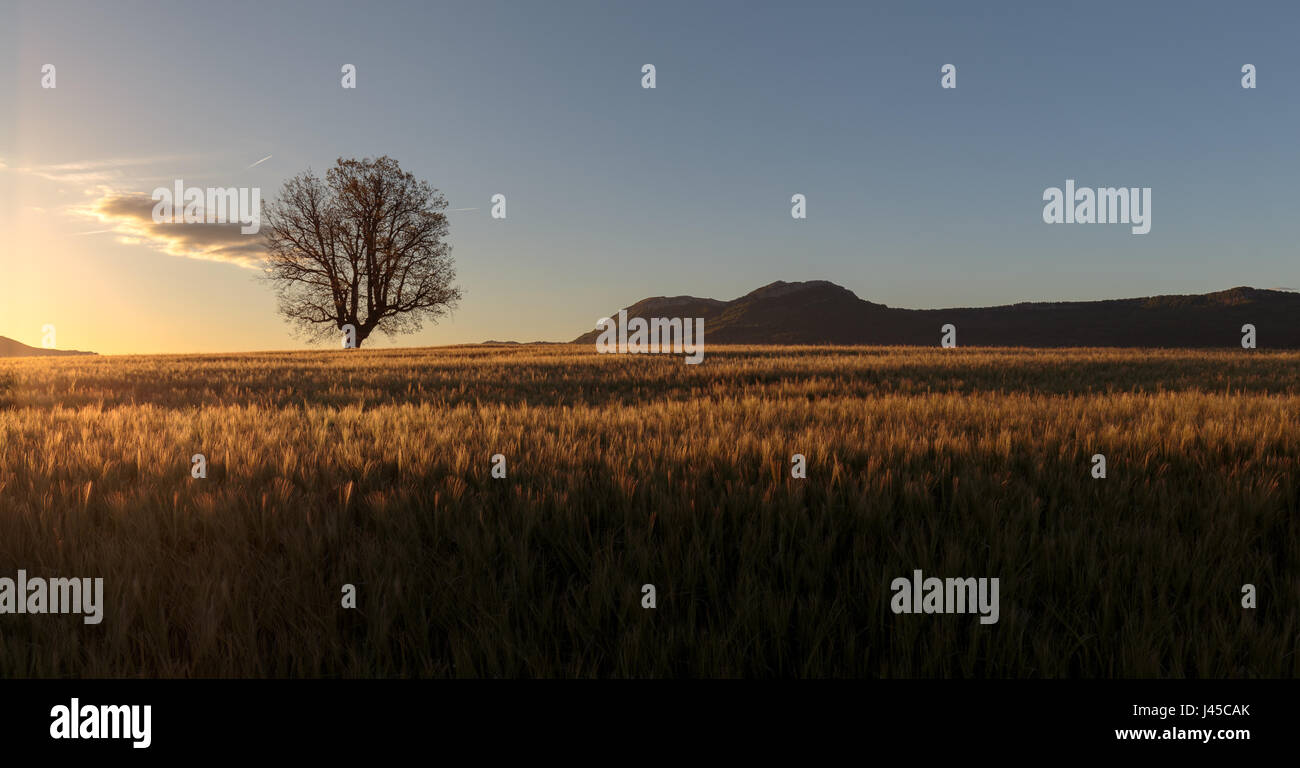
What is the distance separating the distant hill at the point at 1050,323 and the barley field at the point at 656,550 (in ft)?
201

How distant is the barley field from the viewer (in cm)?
190

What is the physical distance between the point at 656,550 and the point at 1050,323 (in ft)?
367

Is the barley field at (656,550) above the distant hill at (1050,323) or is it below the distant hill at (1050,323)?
below

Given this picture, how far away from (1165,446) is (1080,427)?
2.57 feet

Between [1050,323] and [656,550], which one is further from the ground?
[1050,323]

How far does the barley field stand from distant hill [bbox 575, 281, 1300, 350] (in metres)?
61.1

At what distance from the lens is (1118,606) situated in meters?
2.15

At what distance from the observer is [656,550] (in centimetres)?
244

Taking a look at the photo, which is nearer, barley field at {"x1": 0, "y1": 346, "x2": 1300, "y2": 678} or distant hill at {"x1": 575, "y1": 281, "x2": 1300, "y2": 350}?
barley field at {"x1": 0, "y1": 346, "x2": 1300, "y2": 678}

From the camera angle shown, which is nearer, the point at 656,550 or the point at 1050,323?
the point at 656,550

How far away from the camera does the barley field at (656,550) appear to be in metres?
1.90
